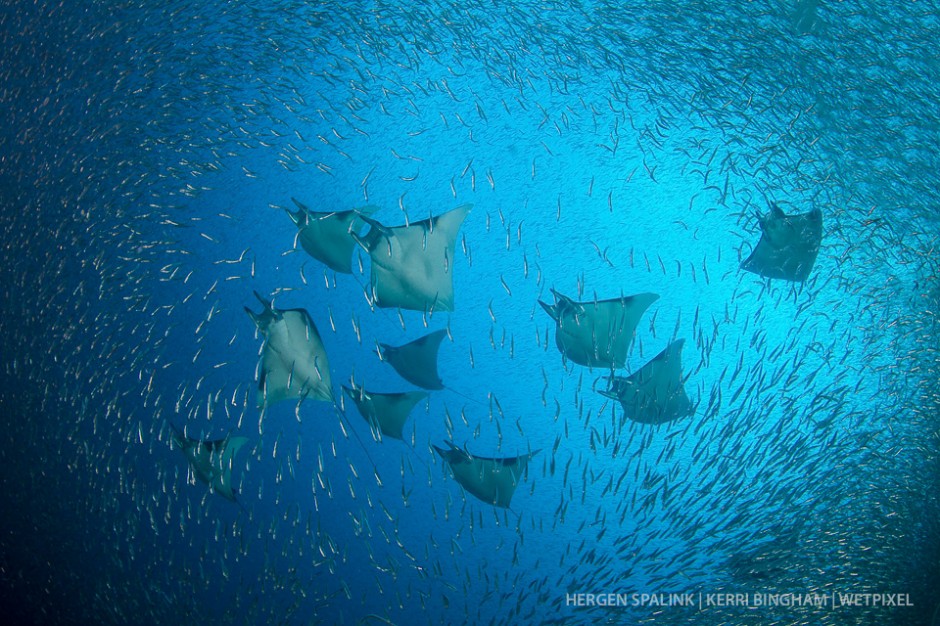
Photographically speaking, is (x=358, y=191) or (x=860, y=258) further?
(x=358, y=191)

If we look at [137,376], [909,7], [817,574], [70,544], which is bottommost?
[70,544]

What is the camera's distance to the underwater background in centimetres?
254

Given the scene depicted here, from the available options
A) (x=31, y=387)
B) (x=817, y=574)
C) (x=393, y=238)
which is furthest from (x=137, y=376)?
(x=817, y=574)

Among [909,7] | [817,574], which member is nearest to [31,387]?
[817,574]

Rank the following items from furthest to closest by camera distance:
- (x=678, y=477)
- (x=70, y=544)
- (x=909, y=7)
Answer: (x=70, y=544), (x=678, y=477), (x=909, y=7)

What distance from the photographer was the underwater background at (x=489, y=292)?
2.54 meters

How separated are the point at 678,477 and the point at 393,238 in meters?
2.10

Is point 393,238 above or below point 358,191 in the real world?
above

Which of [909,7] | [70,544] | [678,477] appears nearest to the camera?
[909,7]

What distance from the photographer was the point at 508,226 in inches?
118

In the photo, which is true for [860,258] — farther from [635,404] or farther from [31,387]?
[31,387]

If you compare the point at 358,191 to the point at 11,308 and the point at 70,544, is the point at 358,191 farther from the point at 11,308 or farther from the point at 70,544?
the point at 70,544

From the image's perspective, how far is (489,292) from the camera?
3.22 metres

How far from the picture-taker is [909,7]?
2.39 metres
